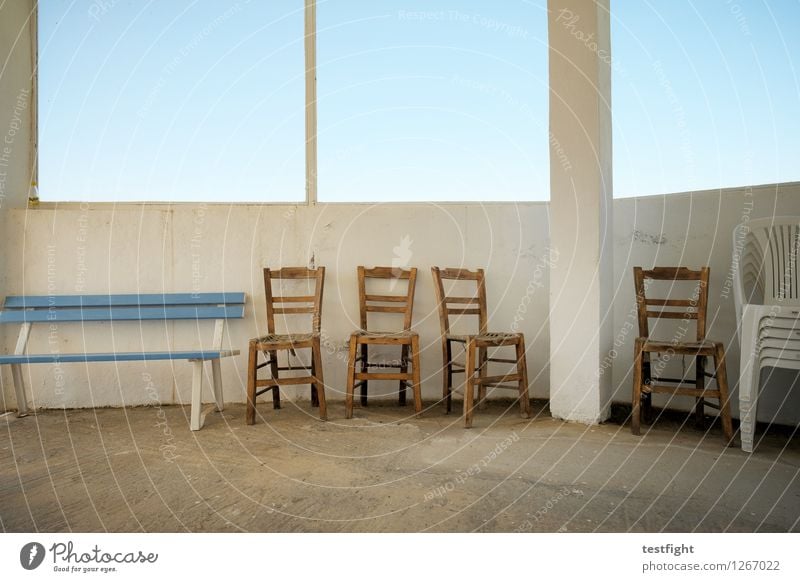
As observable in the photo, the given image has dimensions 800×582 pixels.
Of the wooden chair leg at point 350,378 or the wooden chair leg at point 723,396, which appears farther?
the wooden chair leg at point 350,378

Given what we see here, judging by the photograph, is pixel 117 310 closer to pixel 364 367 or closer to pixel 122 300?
pixel 122 300

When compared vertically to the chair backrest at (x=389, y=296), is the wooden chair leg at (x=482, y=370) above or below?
below

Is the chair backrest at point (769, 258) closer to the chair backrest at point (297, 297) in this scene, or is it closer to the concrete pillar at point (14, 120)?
the chair backrest at point (297, 297)

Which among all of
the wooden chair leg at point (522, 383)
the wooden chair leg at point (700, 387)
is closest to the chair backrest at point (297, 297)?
the wooden chair leg at point (522, 383)

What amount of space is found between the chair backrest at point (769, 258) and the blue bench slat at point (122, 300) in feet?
10.2

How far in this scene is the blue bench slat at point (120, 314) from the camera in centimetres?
373

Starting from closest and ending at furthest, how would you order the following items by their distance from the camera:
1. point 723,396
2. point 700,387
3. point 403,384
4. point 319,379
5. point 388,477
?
1. point 388,477
2. point 723,396
3. point 700,387
4. point 319,379
5. point 403,384

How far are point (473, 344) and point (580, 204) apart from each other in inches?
40.5

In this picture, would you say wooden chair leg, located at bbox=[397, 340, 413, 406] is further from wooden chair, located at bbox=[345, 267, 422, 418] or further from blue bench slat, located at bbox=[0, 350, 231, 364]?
blue bench slat, located at bbox=[0, 350, 231, 364]

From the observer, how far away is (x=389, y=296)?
399 cm

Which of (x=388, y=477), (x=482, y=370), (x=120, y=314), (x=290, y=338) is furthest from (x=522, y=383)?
(x=120, y=314)

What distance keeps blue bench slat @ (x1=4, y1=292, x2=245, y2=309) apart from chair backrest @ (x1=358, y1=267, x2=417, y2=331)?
33.5 inches
